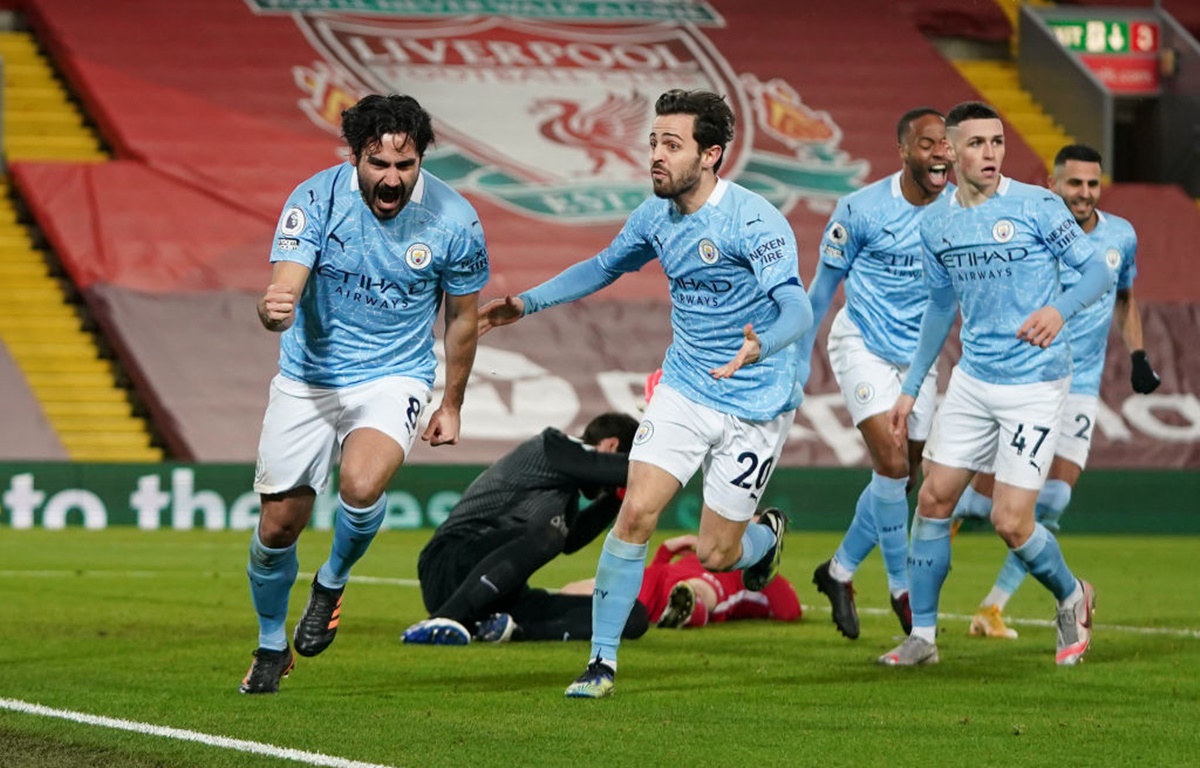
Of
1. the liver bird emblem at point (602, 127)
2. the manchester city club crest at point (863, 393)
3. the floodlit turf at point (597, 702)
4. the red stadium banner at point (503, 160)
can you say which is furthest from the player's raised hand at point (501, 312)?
the liver bird emblem at point (602, 127)

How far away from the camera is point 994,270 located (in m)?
8.36

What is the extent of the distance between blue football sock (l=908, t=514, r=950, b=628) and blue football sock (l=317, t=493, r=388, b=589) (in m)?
2.48


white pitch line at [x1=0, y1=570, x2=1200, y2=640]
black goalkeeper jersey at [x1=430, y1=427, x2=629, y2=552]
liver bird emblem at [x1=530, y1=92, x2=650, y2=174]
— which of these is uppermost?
black goalkeeper jersey at [x1=430, y1=427, x2=629, y2=552]

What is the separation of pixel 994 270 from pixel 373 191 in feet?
8.84

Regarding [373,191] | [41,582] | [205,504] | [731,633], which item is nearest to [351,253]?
[373,191]

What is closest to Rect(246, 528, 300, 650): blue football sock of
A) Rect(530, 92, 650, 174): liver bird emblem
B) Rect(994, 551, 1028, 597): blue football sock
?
Rect(994, 551, 1028, 597): blue football sock

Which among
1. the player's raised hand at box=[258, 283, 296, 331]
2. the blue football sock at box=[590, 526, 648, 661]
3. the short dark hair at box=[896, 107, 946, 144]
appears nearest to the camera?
the player's raised hand at box=[258, 283, 296, 331]

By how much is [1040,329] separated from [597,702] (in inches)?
→ 87.7

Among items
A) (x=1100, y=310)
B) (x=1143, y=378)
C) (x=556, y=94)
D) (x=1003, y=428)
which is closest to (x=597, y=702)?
(x=1003, y=428)

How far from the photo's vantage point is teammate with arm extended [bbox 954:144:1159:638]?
10.3 metres

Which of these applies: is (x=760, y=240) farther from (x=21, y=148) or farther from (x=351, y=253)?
(x=21, y=148)

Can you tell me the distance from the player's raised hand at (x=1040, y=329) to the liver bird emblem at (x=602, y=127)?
17.8 metres

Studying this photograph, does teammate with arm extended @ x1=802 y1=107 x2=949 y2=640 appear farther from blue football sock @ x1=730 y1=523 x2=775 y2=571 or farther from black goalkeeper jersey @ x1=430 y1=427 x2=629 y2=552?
black goalkeeper jersey @ x1=430 y1=427 x2=629 y2=552

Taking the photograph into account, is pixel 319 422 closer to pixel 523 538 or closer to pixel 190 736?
pixel 190 736
